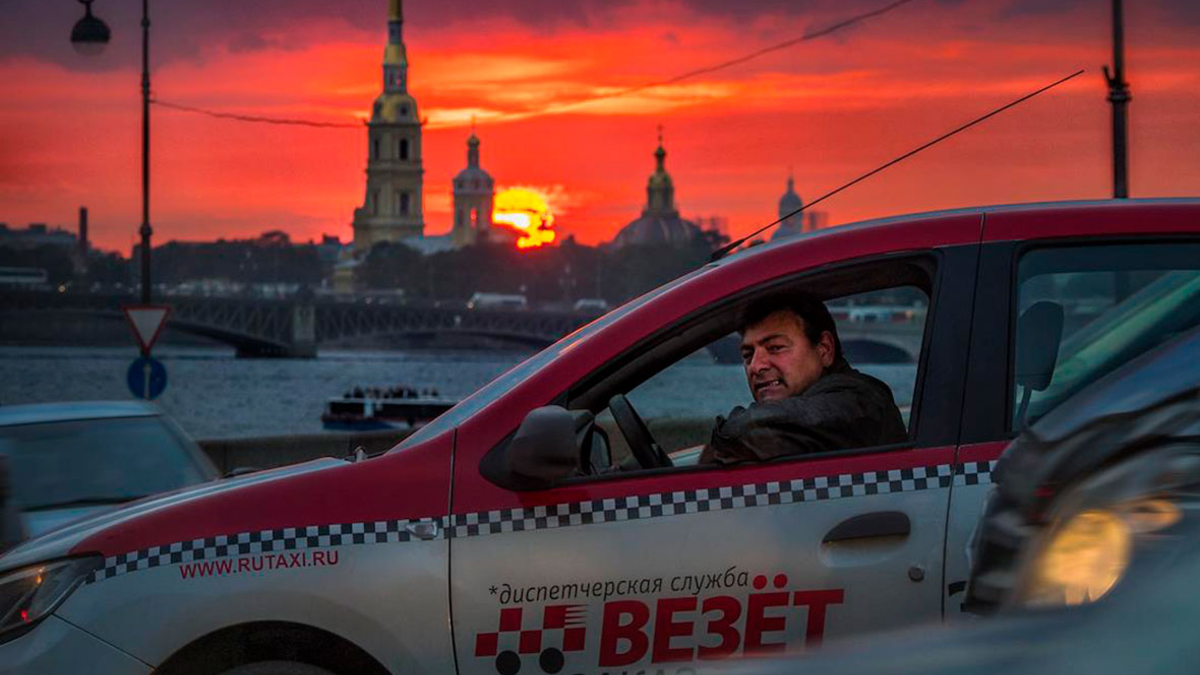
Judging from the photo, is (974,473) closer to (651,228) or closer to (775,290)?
(775,290)

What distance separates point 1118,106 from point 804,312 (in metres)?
9.38

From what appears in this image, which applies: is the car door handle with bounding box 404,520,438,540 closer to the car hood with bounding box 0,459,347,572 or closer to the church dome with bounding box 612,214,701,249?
the car hood with bounding box 0,459,347,572

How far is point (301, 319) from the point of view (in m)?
116

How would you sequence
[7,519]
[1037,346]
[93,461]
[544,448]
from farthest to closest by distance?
[93,461], [7,519], [1037,346], [544,448]

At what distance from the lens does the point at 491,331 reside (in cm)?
10306

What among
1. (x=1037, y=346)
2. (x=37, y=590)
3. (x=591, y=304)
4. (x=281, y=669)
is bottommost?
(x=281, y=669)

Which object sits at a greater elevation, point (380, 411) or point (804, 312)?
point (804, 312)

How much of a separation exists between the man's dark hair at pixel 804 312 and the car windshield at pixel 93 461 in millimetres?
5294

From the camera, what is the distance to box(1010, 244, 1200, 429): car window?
4027mm

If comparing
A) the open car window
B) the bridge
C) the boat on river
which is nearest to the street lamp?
the open car window

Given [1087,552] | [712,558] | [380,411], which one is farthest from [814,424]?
[380,411]

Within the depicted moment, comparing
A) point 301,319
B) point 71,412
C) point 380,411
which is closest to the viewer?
point 71,412

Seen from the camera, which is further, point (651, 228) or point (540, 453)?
point (651, 228)

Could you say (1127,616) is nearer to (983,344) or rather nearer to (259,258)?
(983,344)
